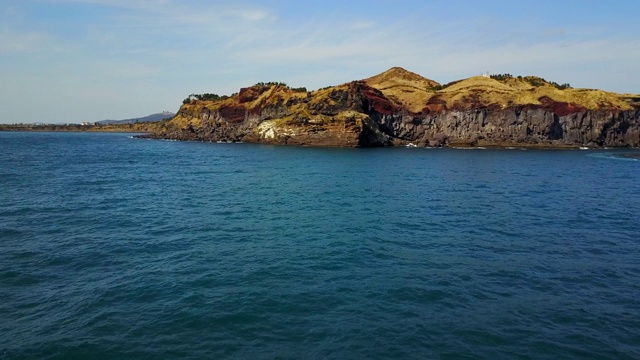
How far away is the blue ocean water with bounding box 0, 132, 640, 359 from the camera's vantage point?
1445 centimetres

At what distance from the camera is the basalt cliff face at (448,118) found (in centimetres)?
12169

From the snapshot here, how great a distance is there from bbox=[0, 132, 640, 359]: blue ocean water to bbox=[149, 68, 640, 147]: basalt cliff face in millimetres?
80587

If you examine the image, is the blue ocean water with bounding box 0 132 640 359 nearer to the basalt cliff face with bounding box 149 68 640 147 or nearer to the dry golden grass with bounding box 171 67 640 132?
the basalt cliff face with bounding box 149 68 640 147

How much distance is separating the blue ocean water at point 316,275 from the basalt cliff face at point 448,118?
264 feet

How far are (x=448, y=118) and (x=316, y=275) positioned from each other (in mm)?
124357

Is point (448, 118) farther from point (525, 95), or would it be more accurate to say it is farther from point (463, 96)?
point (525, 95)

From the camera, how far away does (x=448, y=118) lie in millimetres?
135250

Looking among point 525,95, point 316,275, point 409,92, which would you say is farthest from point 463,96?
point 316,275

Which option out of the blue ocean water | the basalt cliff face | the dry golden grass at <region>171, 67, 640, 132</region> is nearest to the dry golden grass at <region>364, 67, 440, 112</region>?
the dry golden grass at <region>171, 67, 640, 132</region>

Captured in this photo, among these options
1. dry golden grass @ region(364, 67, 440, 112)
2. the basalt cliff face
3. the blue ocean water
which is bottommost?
the blue ocean water

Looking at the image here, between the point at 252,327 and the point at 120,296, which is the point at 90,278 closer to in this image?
the point at 120,296

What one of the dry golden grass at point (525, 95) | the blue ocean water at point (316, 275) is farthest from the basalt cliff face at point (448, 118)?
the blue ocean water at point (316, 275)

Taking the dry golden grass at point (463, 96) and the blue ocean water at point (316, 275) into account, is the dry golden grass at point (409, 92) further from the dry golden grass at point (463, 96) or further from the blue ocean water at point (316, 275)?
the blue ocean water at point (316, 275)

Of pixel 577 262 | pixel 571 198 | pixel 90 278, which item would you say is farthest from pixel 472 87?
pixel 90 278
